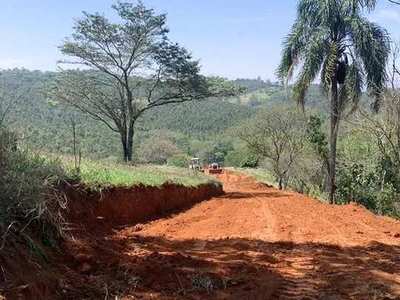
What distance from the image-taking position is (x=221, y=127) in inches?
3797

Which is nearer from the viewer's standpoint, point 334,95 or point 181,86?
point 334,95

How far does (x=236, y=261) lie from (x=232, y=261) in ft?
0.18

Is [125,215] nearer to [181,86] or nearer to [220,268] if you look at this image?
[220,268]

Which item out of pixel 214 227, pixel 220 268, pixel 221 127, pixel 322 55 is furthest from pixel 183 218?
pixel 221 127

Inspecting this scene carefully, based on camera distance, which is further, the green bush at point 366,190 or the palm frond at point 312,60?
the green bush at point 366,190

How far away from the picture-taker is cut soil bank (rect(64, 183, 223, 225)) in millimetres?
8154

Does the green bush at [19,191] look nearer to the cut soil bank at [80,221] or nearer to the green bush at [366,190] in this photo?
the cut soil bank at [80,221]

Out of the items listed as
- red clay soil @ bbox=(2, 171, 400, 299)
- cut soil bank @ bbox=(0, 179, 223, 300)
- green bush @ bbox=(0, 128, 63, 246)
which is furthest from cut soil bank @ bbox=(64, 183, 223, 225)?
green bush @ bbox=(0, 128, 63, 246)

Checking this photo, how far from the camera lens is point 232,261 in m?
6.88

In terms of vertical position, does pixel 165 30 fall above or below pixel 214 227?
above

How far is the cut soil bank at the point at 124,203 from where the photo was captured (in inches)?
321

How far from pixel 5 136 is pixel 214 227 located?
19.5 feet

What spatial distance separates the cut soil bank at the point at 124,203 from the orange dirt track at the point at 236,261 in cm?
40

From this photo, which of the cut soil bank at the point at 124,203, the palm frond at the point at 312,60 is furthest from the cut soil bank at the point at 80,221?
the palm frond at the point at 312,60
